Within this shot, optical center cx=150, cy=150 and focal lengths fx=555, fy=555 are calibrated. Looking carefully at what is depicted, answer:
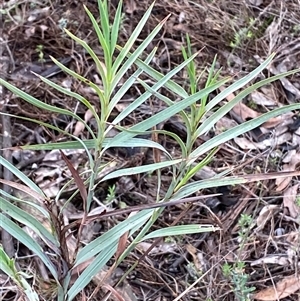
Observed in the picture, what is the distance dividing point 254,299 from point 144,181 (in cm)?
44

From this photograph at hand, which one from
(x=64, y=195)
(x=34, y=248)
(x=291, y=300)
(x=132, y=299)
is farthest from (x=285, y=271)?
(x=34, y=248)

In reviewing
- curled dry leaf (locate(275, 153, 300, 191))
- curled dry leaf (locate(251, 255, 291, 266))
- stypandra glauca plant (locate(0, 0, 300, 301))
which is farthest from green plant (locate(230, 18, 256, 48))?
stypandra glauca plant (locate(0, 0, 300, 301))

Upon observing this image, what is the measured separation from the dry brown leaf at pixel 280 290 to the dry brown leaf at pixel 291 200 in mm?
194

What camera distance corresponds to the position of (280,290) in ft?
4.40

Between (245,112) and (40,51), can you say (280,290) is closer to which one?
(245,112)

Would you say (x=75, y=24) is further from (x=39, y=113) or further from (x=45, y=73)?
(x=39, y=113)

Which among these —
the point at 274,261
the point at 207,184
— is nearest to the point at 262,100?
the point at 274,261

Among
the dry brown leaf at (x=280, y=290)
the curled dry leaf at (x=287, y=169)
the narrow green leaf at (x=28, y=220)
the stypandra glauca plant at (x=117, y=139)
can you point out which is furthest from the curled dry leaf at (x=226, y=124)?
the narrow green leaf at (x=28, y=220)

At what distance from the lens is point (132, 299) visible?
1.31 meters

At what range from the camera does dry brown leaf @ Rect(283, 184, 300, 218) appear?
4.86 ft

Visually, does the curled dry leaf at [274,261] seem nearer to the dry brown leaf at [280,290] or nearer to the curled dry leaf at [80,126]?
the dry brown leaf at [280,290]

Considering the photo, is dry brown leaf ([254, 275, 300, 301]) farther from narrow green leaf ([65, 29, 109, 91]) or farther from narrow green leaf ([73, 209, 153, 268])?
narrow green leaf ([65, 29, 109, 91])

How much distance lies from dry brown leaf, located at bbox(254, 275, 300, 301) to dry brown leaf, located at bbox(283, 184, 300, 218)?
0.63 feet

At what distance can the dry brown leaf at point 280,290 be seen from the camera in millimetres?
1330
